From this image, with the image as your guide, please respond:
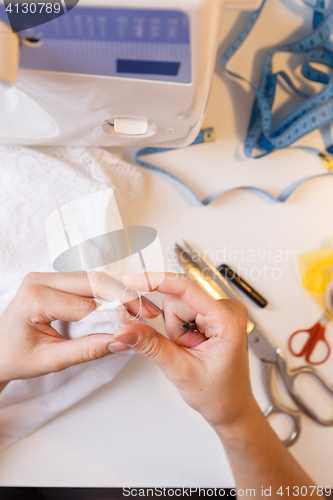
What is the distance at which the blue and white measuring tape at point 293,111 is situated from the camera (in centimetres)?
77

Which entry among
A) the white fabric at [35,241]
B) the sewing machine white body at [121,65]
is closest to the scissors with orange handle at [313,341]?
the white fabric at [35,241]

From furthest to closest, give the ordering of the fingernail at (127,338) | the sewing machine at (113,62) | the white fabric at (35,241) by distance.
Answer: the white fabric at (35,241) → the fingernail at (127,338) → the sewing machine at (113,62)

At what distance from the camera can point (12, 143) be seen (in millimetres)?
705

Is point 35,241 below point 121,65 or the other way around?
below

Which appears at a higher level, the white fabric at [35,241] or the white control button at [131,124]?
the white control button at [131,124]

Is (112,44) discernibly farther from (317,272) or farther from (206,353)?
(317,272)

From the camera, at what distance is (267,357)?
0.74 meters

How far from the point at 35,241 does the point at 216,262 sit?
0.39 metres

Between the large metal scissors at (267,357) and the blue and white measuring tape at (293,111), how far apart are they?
0.49 feet

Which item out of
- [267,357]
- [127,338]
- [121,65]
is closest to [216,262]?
[267,357]

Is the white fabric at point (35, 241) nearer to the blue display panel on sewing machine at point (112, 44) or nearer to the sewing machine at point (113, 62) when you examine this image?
the sewing machine at point (113, 62)

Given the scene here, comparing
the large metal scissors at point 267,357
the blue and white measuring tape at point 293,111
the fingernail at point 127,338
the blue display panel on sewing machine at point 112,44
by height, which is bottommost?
the large metal scissors at point 267,357

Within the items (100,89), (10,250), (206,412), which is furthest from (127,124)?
(206,412)

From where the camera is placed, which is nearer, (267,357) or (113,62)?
(113,62)
